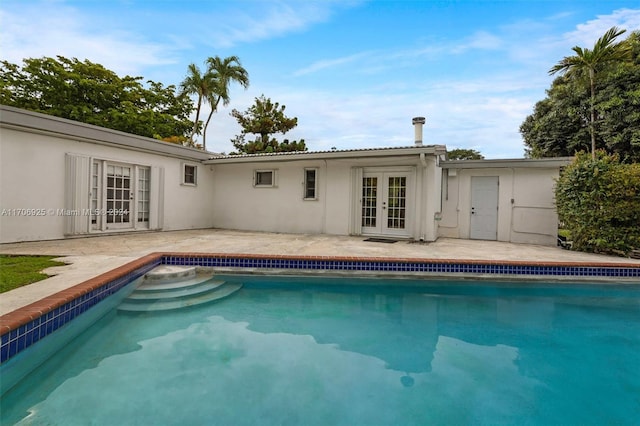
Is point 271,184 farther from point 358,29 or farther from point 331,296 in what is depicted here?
point 331,296

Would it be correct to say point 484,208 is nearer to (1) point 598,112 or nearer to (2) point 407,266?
Result: (2) point 407,266

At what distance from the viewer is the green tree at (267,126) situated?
813 inches

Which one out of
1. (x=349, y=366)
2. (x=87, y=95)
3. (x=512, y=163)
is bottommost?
(x=349, y=366)

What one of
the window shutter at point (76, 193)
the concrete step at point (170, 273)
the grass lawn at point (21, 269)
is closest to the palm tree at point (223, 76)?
the window shutter at point (76, 193)

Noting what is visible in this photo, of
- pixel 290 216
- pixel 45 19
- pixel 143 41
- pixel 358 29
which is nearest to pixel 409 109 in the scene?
pixel 358 29

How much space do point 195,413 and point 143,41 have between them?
12.5 m

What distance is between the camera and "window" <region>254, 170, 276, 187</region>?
1093 centimetres

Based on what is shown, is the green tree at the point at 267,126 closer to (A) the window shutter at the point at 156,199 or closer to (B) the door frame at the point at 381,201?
(A) the window shutter at the point at 156,199

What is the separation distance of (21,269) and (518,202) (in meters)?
11.2

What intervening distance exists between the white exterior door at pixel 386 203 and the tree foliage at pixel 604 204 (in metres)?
3.87

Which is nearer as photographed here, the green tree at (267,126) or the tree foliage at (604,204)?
the tree foliage at (604,204)

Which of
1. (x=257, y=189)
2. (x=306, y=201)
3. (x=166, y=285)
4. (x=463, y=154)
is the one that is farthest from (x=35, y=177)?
(x=463, y=154)

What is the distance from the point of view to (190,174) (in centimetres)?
1109

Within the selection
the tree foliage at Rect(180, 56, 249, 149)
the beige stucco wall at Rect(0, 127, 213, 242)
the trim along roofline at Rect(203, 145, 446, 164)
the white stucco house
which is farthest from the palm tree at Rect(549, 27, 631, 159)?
the tree foliage at Rect(180, 56, 249, 149)
